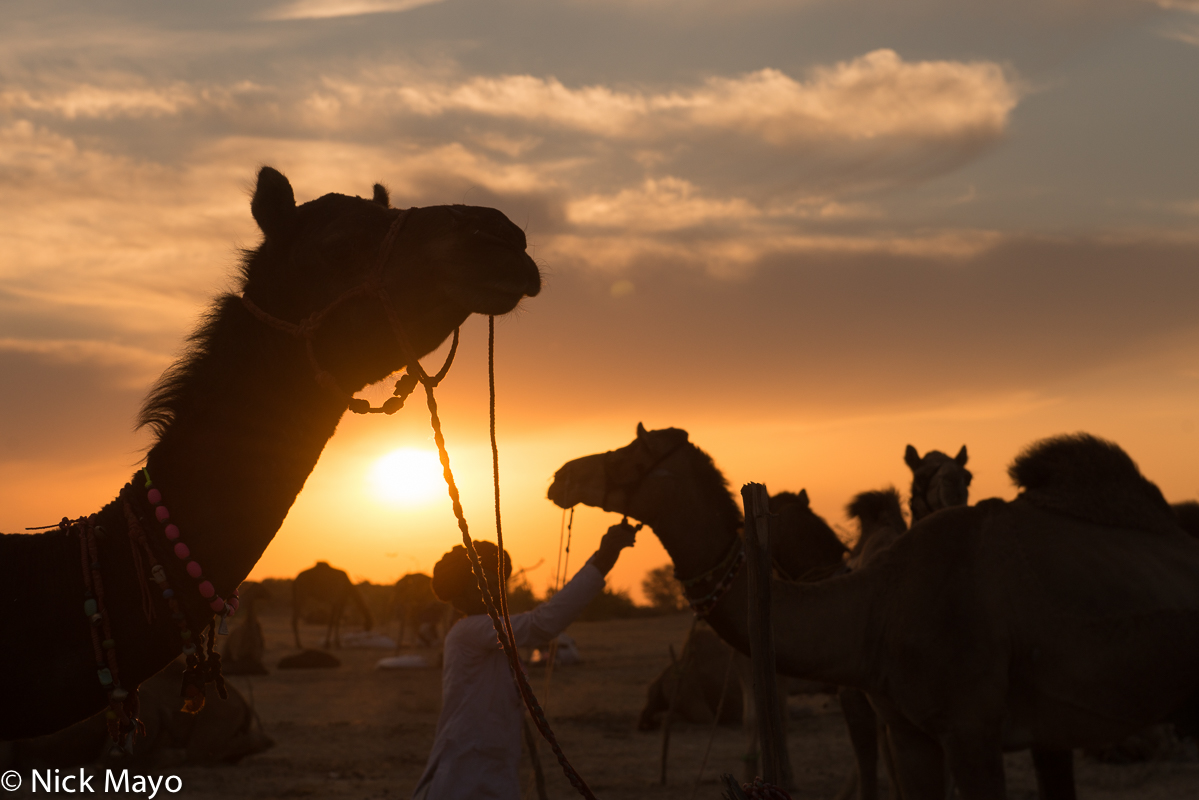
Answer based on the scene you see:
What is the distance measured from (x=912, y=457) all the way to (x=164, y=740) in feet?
31.1

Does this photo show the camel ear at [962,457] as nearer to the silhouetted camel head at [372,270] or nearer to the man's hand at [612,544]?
the man's hand at [612,544]

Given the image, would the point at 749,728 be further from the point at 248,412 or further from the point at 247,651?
the point at 247,651

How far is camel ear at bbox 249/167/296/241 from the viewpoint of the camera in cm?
287

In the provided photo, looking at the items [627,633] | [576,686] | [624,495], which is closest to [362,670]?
[576,686]

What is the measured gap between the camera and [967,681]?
19.2 ft

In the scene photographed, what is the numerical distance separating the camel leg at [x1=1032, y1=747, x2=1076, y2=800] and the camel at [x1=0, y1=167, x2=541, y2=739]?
641 centimetres

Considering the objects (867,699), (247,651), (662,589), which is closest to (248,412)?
(867,699)

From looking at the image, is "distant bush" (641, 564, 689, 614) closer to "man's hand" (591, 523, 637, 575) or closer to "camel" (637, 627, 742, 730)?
"camel" (637, 627, 742, 730)

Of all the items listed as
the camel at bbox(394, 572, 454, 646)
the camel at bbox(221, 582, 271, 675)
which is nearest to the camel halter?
the camel at bbox(221, 582, 271, 675)

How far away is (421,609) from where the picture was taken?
30.2 m

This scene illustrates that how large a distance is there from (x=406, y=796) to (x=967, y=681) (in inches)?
286

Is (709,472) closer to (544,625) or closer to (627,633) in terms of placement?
(544,625)

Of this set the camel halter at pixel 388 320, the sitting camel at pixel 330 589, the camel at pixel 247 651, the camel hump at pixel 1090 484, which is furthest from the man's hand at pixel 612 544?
the sitting camel at pixel 330 589

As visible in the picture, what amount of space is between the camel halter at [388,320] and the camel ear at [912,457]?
7.62 m
